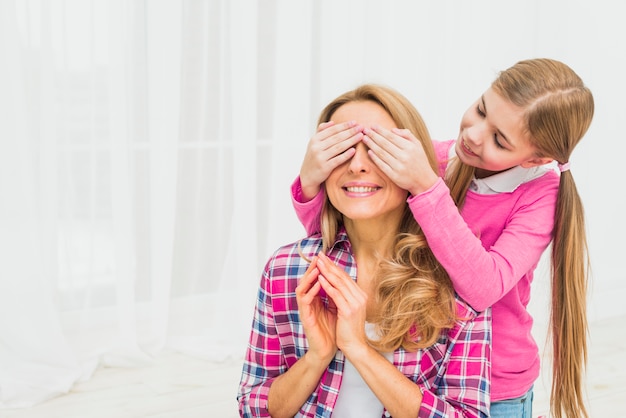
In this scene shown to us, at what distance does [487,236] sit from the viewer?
6.02ft

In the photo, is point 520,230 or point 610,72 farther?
point 610,72

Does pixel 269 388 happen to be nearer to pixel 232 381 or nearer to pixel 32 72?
pixel 232 381

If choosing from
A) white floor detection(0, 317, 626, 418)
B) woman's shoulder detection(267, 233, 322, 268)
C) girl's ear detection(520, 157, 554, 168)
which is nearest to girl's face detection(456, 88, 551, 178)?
girl's ear detection(520, 157, 554, 168)

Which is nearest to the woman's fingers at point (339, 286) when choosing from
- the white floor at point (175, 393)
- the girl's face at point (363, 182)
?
the girl's face at point (363, 182)

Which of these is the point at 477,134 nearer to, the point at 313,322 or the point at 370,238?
the point at 370,238

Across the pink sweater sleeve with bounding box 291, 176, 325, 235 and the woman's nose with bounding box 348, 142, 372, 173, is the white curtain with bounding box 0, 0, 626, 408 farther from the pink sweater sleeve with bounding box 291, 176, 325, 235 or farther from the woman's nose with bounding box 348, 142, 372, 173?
the woman's nose with bounding box 348, 142, 372, 173

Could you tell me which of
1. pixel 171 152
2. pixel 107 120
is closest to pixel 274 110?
pixel 171 152

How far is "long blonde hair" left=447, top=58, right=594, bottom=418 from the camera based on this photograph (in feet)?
5.39

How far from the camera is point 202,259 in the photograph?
11.0 ft

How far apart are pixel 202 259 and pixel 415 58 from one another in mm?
1220

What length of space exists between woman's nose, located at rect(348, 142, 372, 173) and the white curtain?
1564mm

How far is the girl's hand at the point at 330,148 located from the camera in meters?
1.62

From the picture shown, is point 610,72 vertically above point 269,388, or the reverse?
point 610,72

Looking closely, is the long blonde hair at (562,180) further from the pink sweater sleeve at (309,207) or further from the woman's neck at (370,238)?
the pink sweater sleeve at (309,207)
